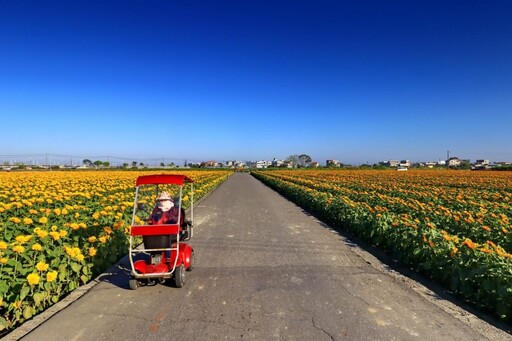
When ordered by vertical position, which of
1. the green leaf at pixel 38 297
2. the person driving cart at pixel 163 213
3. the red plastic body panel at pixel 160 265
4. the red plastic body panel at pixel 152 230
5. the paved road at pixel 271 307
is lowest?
the paved road at pixel 271 307

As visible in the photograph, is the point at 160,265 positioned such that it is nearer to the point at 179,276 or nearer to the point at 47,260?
the point at 179,276

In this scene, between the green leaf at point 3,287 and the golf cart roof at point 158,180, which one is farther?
the golf cart roof at point 158,180

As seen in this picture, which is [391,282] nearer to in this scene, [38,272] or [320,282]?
[320,282]

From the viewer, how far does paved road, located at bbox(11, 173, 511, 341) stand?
3490 millimetres

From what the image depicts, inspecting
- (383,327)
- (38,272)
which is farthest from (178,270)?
(383,327)

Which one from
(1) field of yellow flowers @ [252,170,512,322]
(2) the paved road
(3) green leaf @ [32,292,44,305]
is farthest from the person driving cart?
(1) field of yellow flowers @ [252,170,512,322]

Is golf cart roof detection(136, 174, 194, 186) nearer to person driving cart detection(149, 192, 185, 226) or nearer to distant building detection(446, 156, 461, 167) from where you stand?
person driving cart detection(149, 192, 185, 226)

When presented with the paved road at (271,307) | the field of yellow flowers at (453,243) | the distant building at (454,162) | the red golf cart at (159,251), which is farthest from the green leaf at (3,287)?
the distant building at (454,162)

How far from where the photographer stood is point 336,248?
745cm

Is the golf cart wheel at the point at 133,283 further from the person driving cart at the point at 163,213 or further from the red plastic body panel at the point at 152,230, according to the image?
the person driving cart at the point at 163,213

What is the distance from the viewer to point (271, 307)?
4148mm

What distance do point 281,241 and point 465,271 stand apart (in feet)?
14.4

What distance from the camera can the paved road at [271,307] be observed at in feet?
11.5

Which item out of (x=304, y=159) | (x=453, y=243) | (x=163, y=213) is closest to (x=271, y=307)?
(x=163, y=213)
